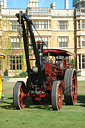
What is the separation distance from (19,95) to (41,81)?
2.84 ft

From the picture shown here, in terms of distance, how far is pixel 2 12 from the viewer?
39.0 metres

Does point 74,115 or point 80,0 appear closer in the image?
point 74,115

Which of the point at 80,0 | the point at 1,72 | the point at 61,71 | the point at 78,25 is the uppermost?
the point at 80,0

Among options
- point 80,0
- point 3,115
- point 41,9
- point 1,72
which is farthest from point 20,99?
point 80,0

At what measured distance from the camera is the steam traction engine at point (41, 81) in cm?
882

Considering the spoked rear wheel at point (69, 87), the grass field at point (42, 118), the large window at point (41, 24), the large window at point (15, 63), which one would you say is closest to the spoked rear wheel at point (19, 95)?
the grass field at point (42, 118)

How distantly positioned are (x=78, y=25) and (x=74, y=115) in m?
32.5

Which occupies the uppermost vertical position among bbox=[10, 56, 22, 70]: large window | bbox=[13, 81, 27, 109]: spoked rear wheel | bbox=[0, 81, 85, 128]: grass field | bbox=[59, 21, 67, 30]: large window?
bbox=[59, 21, 67, 30]: large window

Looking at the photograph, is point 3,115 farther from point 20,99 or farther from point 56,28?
point 56,28

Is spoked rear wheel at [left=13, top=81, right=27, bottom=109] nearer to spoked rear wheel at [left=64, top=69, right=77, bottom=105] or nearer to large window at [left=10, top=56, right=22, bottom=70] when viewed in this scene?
spoked rear wheel at [left=64, top=69, right=77, bottom=105]

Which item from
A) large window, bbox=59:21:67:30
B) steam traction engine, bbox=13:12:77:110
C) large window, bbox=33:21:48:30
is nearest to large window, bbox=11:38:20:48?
large window, bbox=33:21:48:30

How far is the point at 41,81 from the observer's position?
9.23 m

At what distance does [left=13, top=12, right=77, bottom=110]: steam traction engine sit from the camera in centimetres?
882

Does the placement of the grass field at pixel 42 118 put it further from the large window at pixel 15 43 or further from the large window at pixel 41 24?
the large window at pixel 41 24
